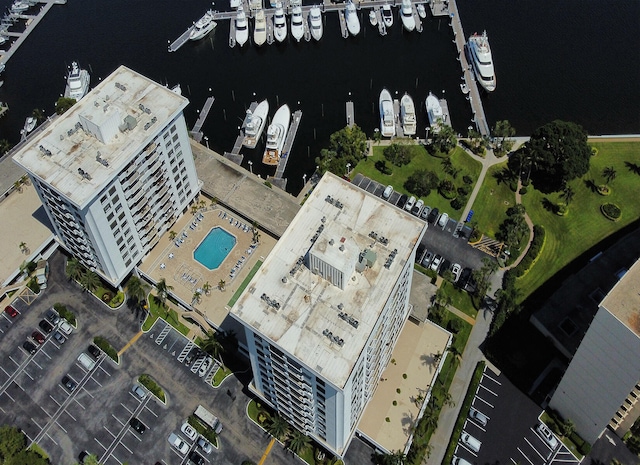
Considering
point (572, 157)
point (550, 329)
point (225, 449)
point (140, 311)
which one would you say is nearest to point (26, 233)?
point (140, 311)

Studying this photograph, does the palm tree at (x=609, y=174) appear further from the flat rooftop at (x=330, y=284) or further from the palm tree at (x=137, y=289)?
the palm tree at (x=137, y=289)

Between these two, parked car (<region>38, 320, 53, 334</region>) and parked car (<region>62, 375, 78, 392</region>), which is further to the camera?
parked car (<region>38, 320, 53, 334</region>)

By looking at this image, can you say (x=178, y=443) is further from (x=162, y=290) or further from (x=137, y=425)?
(x=162, y=290)

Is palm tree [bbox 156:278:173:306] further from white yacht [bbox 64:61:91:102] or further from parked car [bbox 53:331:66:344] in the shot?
white yacht [bbox 64:61:91:102]

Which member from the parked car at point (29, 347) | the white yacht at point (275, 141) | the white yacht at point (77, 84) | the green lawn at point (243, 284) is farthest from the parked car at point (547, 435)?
the white yacht at point (77, 84)

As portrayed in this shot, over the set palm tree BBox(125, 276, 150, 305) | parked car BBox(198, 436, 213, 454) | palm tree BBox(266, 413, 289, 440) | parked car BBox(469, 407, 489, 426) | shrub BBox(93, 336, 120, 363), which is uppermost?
parked car BBox(469, 407, 489, 426)

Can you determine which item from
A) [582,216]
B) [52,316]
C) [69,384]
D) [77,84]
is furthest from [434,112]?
[69,384]

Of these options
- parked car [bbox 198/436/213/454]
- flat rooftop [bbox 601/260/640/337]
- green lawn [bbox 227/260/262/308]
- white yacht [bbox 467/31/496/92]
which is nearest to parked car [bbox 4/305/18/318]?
green lawn [bbox 227/260/262/308]
